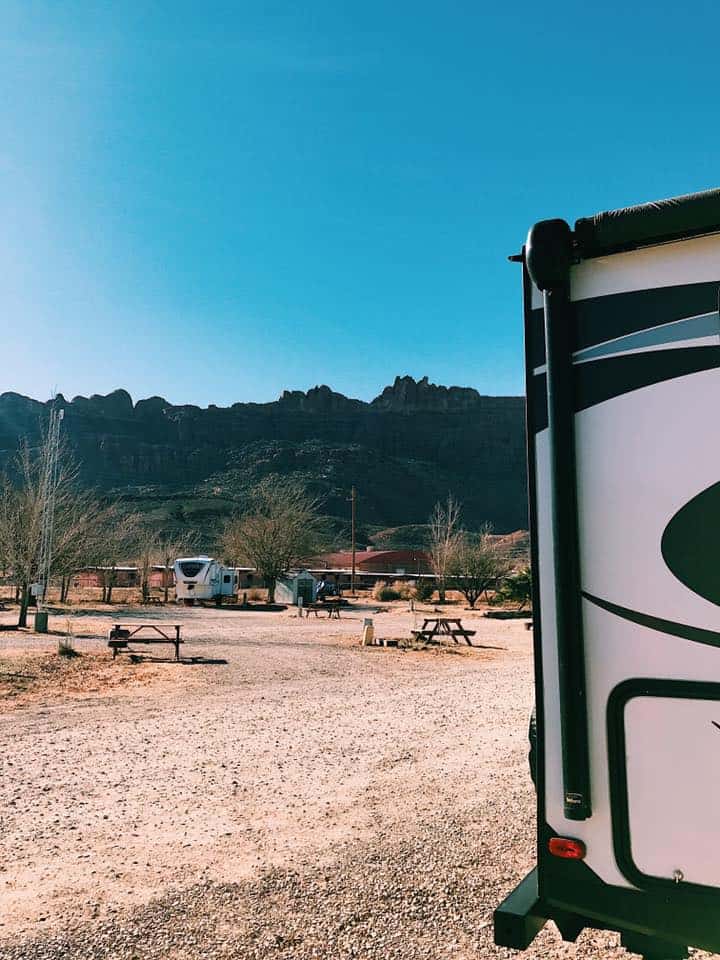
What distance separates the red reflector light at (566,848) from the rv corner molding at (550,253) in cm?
181

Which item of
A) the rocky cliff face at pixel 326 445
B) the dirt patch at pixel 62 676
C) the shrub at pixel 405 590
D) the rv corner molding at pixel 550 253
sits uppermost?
the rocky cliff face at pixel 326 445

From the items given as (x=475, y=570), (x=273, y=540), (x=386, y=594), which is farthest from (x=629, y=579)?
(x=386, y=594)

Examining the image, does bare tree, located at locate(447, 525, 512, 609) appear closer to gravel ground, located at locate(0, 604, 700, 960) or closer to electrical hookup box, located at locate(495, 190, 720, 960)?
gravel ground, located at locate(0, 604, 700, 960)

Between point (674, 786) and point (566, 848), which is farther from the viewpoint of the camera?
point (566, 848)

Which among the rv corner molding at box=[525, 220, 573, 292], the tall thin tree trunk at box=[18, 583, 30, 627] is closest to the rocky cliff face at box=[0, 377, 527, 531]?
the tall thin tree trunk at box=[18, 583, 30, 627]

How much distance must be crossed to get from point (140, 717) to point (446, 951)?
7.48 metres

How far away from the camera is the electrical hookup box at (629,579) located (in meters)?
2.13

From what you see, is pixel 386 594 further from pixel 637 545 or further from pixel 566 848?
pixel 637 545

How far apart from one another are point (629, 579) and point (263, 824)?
449 cm

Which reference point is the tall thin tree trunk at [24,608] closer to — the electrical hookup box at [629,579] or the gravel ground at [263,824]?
the gravel ground at [263,824]

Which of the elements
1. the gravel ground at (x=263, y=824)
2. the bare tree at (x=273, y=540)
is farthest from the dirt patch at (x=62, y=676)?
the bare tree at (x=273, y=540)

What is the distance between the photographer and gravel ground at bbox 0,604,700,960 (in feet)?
12.9

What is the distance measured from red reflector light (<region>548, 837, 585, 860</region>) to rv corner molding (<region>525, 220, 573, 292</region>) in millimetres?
1813

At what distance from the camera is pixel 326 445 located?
119m
